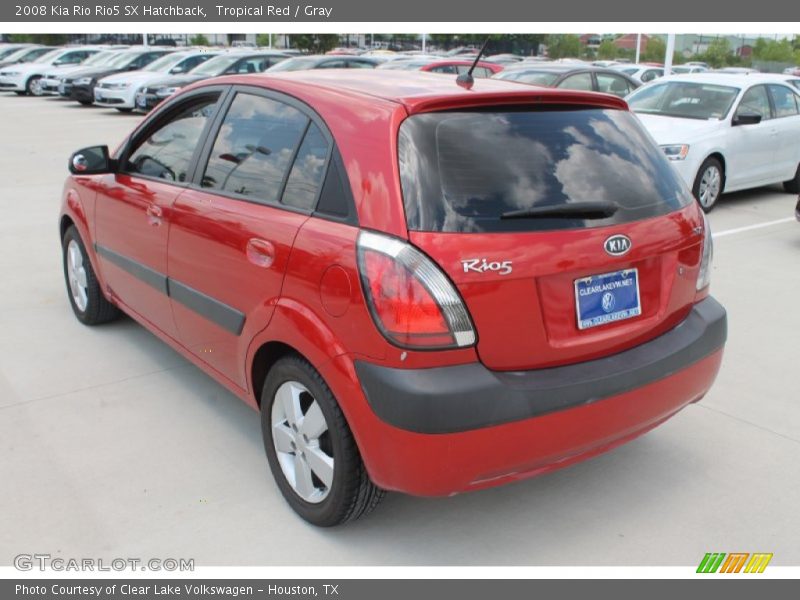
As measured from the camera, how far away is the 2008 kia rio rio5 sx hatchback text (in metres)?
2.58

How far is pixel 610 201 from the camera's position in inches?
115

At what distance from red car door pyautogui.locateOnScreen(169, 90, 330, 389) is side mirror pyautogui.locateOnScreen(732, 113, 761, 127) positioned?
7.35 metres

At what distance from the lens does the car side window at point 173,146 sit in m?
3.87

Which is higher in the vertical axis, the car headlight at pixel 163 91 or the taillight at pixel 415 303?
the taillight at pixel 415 303

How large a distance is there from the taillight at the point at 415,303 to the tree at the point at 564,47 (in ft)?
226

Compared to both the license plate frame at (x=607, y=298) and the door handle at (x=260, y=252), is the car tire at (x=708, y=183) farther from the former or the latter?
the door handle at (x=260, y=252)

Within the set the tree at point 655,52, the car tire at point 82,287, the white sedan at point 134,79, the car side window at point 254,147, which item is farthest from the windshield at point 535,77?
the tree at point 655,52

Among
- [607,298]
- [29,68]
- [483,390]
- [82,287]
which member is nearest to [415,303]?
[483,390]

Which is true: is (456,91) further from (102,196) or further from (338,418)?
(102,196)

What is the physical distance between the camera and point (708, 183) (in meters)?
9.12

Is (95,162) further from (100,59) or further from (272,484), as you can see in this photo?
(100,59)

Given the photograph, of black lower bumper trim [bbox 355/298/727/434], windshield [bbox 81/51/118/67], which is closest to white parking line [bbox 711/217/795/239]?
black lower bumper trim [bbox 355/298/727/434]

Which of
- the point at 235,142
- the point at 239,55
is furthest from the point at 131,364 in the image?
the point at 239,55
